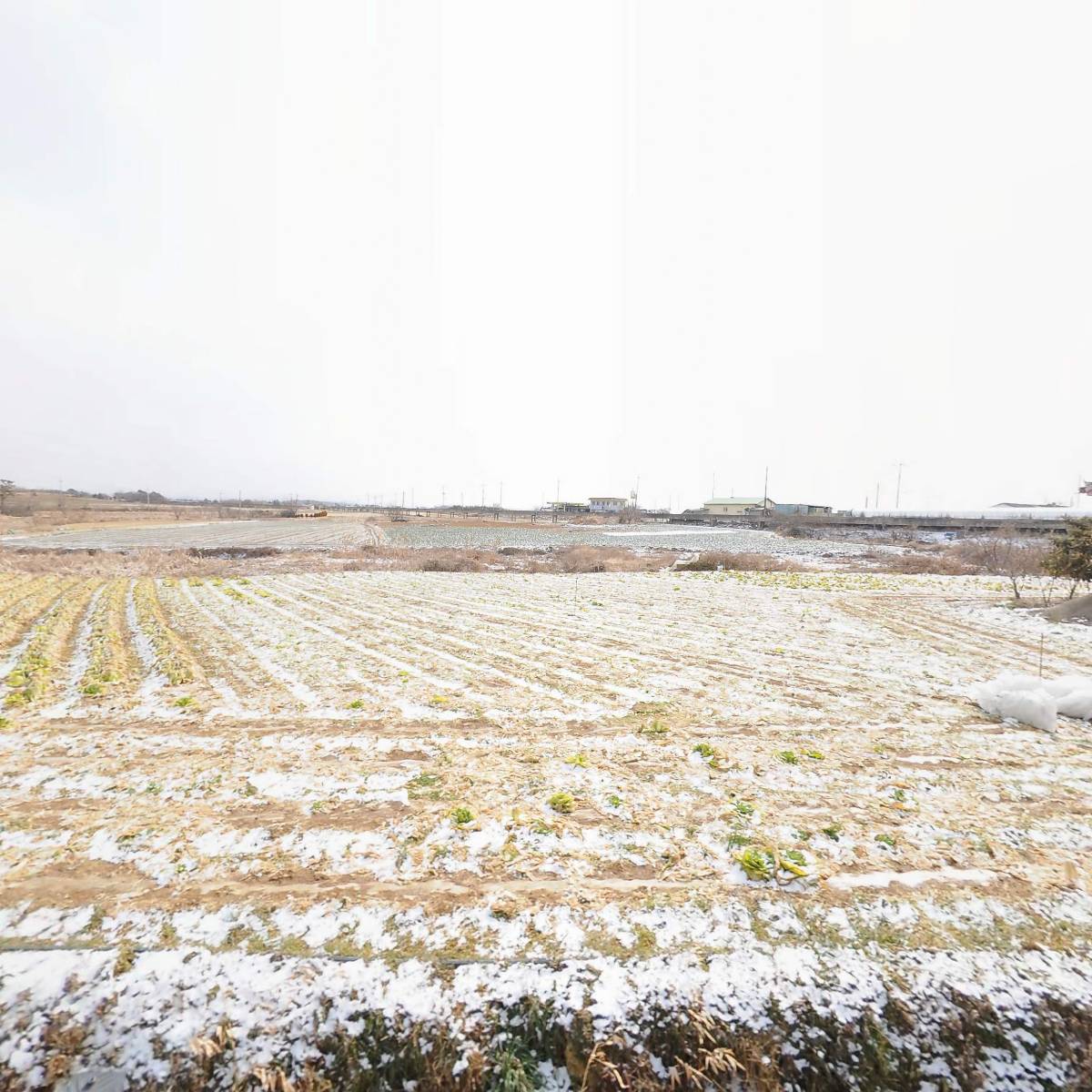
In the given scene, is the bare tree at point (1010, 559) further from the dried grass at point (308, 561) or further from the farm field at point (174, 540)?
the farm field at point (174, 540)

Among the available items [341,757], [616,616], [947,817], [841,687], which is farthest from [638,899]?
[616,616]

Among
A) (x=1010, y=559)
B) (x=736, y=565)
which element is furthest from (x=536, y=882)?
(x=736, y=565)

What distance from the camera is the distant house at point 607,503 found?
394ft

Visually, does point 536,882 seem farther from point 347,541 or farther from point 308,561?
point 347,541

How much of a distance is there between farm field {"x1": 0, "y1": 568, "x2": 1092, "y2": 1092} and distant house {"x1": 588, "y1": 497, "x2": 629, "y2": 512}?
113 meters

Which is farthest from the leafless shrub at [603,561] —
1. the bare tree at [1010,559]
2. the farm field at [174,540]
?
the farm field at [174,540]

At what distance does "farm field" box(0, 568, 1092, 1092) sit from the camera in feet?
8.23

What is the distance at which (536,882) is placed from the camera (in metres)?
3.47

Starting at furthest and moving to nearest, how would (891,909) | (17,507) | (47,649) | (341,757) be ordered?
1. (17,507)
2. (47,649)
3. (341,757)
4. (891,909)

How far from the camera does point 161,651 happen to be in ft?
29.9

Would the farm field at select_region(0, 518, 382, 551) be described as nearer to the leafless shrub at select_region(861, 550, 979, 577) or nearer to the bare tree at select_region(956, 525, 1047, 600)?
the leafless shrub at select_region(861, 550, 979, 577)

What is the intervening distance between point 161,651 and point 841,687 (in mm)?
12122

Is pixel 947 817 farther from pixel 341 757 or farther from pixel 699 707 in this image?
pixel 341 757

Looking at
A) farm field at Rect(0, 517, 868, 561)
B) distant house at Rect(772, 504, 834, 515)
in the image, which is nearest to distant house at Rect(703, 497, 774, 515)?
distant house at Rect(772, 504, 834, 515)
